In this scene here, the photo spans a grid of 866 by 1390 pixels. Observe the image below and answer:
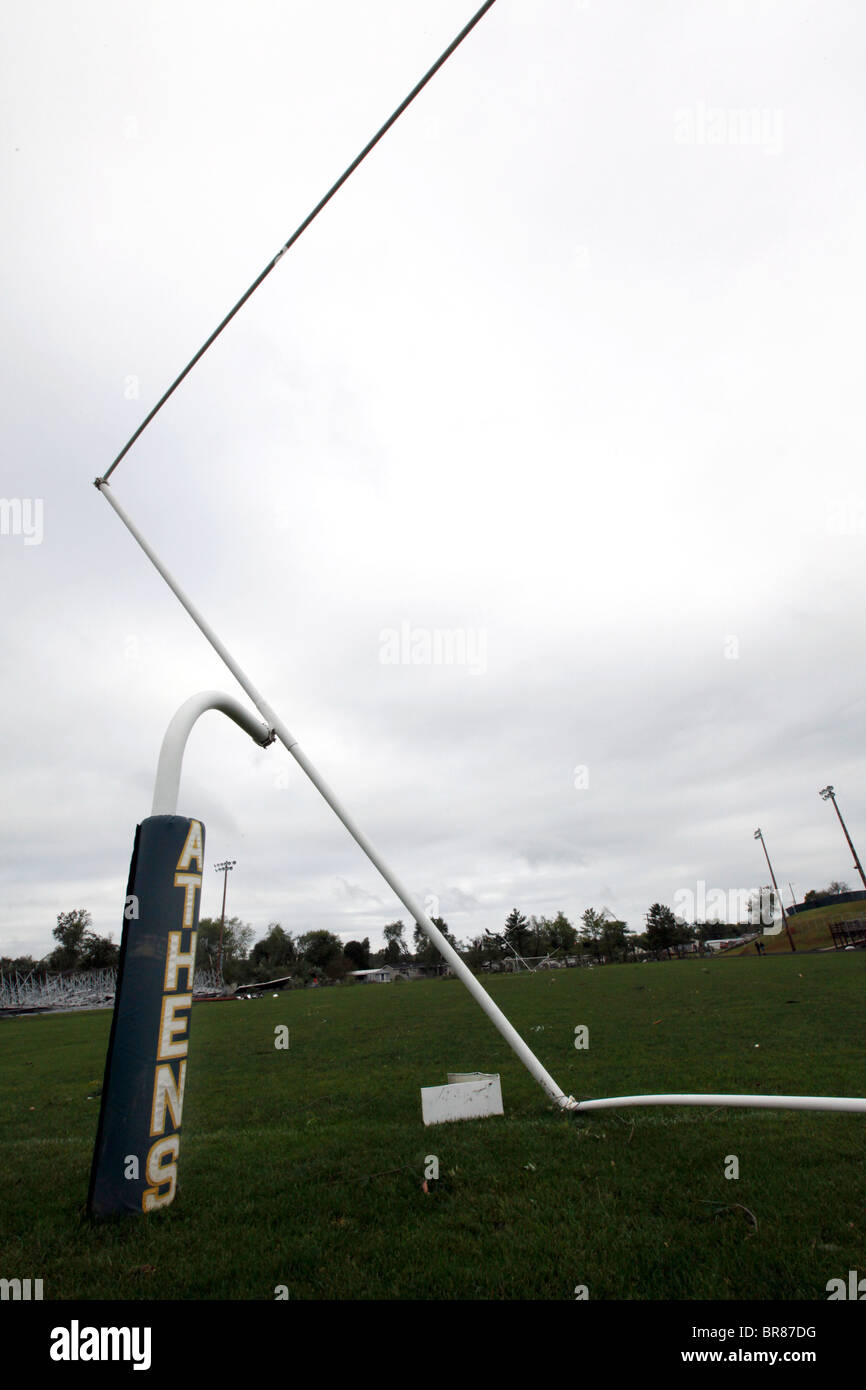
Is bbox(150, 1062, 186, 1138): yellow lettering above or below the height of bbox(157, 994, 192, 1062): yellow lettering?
below

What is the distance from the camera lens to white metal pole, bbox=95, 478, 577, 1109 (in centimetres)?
681

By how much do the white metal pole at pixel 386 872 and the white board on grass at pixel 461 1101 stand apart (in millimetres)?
905

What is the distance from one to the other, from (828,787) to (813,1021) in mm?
65527

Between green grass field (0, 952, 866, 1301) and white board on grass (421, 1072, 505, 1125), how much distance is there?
8.5 inches

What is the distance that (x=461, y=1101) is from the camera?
7762 millimetres

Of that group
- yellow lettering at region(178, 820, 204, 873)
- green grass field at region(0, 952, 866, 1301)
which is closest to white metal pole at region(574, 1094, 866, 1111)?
green grass field at region(0, 952, 866, 1301)

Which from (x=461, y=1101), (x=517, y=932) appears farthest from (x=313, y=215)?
(x=517, y=932)

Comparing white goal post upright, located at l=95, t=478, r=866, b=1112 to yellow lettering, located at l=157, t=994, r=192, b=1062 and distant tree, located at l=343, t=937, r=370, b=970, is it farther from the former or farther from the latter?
distant tree, located at l=343, t=937, r=370, b=970

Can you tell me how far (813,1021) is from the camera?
14.9 metres

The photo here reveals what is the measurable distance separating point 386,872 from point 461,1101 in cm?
293

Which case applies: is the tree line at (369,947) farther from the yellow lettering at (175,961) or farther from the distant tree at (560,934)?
the yellow lettering at (175,961)
